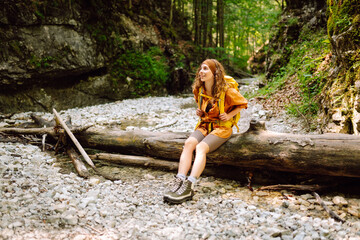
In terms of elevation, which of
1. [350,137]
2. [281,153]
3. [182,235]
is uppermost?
[350,137]

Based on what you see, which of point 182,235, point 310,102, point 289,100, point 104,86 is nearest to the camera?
point 182,235

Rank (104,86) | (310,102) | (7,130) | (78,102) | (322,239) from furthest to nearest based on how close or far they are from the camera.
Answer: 1. (104,86)
2. (78,102)
3. (310,102)
4. (7,130)
5. (322,239)

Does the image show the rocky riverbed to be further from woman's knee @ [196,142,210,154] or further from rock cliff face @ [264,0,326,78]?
rock cliff face @ [264,0,326,78]

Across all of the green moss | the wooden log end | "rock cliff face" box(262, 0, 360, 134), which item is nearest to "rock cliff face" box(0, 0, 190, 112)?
the wooden log end

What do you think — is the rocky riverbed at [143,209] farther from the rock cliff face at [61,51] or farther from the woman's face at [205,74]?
the rock cliff face at [61,51]

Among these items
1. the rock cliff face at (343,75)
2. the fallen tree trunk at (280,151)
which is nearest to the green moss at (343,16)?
the rock cliff face at (343,75)

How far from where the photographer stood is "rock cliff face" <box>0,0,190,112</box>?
28.7 feet

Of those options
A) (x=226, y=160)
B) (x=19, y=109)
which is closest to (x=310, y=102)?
(x=226, y=160)

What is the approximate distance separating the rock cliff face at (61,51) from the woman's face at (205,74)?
8.14 m

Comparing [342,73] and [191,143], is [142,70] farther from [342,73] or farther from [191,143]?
[191,143]

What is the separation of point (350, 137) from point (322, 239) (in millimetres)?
1456

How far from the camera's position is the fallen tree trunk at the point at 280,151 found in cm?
296

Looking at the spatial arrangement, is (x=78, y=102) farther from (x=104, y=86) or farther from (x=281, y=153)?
(x=281, y=153)

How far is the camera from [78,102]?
35.4 feet
